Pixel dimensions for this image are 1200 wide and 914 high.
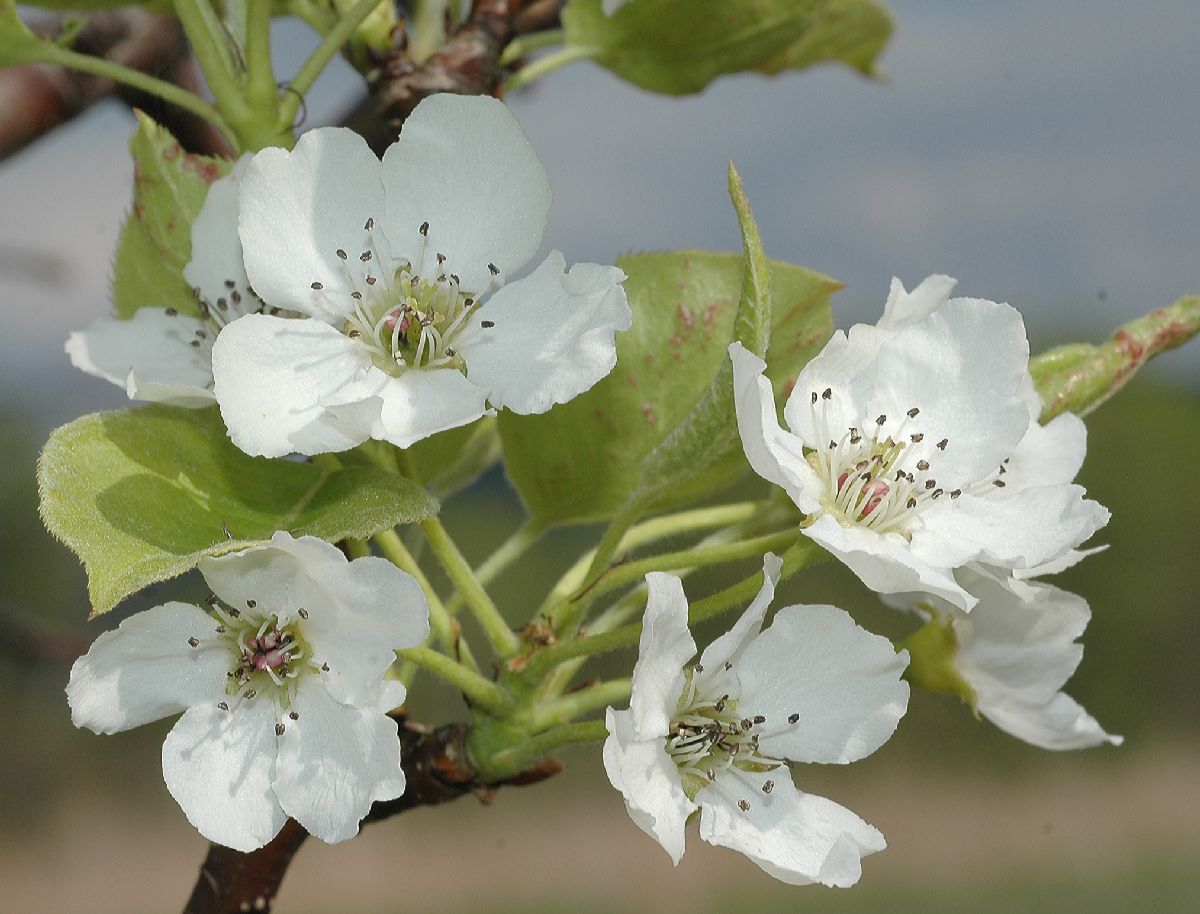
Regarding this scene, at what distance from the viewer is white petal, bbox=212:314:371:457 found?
55 cm

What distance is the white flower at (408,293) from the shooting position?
0.57m

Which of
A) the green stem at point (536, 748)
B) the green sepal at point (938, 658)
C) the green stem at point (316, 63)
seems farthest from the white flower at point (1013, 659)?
the green stem at point (316, 63)

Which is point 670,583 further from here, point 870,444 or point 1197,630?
point 1197,630

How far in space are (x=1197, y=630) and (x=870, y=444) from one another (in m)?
8.59

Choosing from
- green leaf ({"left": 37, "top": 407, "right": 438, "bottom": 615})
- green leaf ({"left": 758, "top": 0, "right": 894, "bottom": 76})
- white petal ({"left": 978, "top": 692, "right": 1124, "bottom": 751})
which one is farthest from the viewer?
green leaf ({"left": 758, "top": 0, "right": 894, "bottom": 76})

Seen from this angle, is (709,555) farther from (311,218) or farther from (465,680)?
(311,218)

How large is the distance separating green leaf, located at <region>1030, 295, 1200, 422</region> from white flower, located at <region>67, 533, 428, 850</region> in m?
0.37

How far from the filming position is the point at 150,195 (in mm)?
720

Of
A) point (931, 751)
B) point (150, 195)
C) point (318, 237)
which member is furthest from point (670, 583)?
point (931, 751)

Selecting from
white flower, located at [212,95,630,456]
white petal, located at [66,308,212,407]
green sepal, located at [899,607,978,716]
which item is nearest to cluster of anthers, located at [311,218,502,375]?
white flower, located at [212,95,630,456]

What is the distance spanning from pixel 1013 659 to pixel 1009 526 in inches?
5.1

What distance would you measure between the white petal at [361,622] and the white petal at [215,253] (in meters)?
0.20

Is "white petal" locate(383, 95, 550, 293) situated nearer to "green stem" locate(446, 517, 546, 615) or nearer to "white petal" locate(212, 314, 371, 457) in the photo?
"white petal" locate(212, 314, 371, 457)

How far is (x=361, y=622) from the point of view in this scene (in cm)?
56
